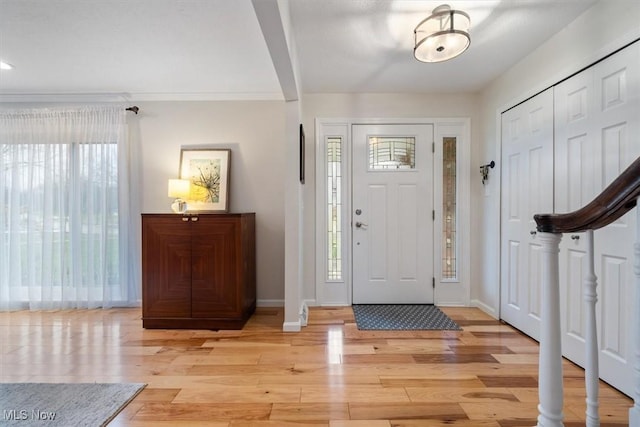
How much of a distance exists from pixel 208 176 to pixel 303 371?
2.15 meters

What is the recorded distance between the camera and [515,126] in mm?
2648

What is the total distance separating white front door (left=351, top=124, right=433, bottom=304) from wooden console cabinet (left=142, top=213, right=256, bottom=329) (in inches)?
52.1

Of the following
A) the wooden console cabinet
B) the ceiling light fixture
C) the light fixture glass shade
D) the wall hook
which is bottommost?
the wooden console cabinet

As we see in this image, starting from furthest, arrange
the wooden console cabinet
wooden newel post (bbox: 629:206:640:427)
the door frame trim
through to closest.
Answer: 1. the door frame trim
2. the wooden console cabinet
3. wooden newel post (bbox: 629:206:640:427)

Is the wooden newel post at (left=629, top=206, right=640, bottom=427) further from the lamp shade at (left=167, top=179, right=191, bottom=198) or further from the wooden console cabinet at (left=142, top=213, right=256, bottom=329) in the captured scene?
the lamp shade at (left=167, top=179, right=191, bottom=198)

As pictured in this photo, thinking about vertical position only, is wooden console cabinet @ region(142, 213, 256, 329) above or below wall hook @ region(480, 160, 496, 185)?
below

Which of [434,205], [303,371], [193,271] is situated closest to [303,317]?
[303,371]

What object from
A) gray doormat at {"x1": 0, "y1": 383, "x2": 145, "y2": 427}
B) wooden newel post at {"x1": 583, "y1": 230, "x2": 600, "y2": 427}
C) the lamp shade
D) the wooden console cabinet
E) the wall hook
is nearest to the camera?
wooden newel post at {"x1": 583, "y1": 230, "x2": 600, "y2": 427}

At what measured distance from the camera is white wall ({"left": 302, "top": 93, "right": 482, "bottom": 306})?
3.25 meters

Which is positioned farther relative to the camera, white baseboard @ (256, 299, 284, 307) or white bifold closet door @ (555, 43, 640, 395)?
white baseboard @ (256, 299, 284, 307)

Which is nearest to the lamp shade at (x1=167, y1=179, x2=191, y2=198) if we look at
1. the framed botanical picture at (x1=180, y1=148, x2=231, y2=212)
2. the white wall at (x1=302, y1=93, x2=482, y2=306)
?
the framed botanical picture at (x1=180, y1=148, x2=231, y2=212)

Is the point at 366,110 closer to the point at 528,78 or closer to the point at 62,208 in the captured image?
the point at 528,78

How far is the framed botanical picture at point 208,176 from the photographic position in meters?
3.15

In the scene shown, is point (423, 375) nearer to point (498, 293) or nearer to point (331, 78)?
point (498, 293)
